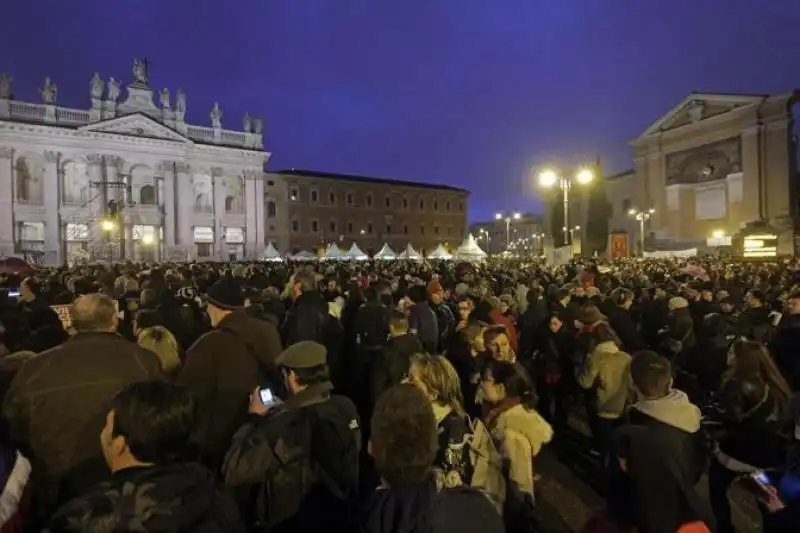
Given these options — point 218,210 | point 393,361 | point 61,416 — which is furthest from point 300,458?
point 218,210

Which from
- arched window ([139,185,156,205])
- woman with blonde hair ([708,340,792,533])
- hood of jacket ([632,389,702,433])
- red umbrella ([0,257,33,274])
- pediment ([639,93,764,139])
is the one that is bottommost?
woman with blonde hair ([708,340,792,533])

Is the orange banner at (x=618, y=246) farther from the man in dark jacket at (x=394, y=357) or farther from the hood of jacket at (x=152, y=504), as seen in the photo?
the hood of jacket at (x=152, y=504)

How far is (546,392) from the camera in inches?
301

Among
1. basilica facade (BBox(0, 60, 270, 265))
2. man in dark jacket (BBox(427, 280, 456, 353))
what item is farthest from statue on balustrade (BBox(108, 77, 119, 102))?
man in dark jacket (BBox(427, 280, 456, 353))

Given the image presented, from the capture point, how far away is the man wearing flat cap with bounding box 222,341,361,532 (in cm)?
289

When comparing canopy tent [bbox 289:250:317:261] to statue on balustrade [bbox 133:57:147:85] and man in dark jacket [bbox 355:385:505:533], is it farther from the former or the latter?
man in dark jacket [bbox 355:385:505:533]

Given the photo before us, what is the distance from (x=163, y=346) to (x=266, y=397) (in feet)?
4.85

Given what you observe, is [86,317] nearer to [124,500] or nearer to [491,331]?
[124,500]

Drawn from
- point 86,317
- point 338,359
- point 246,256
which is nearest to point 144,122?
point 246,256

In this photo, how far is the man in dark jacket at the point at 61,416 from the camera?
2834mm

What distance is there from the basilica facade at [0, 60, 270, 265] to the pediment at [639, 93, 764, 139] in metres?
39.1

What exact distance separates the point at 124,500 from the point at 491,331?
359cm

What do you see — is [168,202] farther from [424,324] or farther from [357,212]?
[424,324]

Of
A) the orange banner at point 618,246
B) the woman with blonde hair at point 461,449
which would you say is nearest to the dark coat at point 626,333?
the woman with blonde hair at point 461,449
